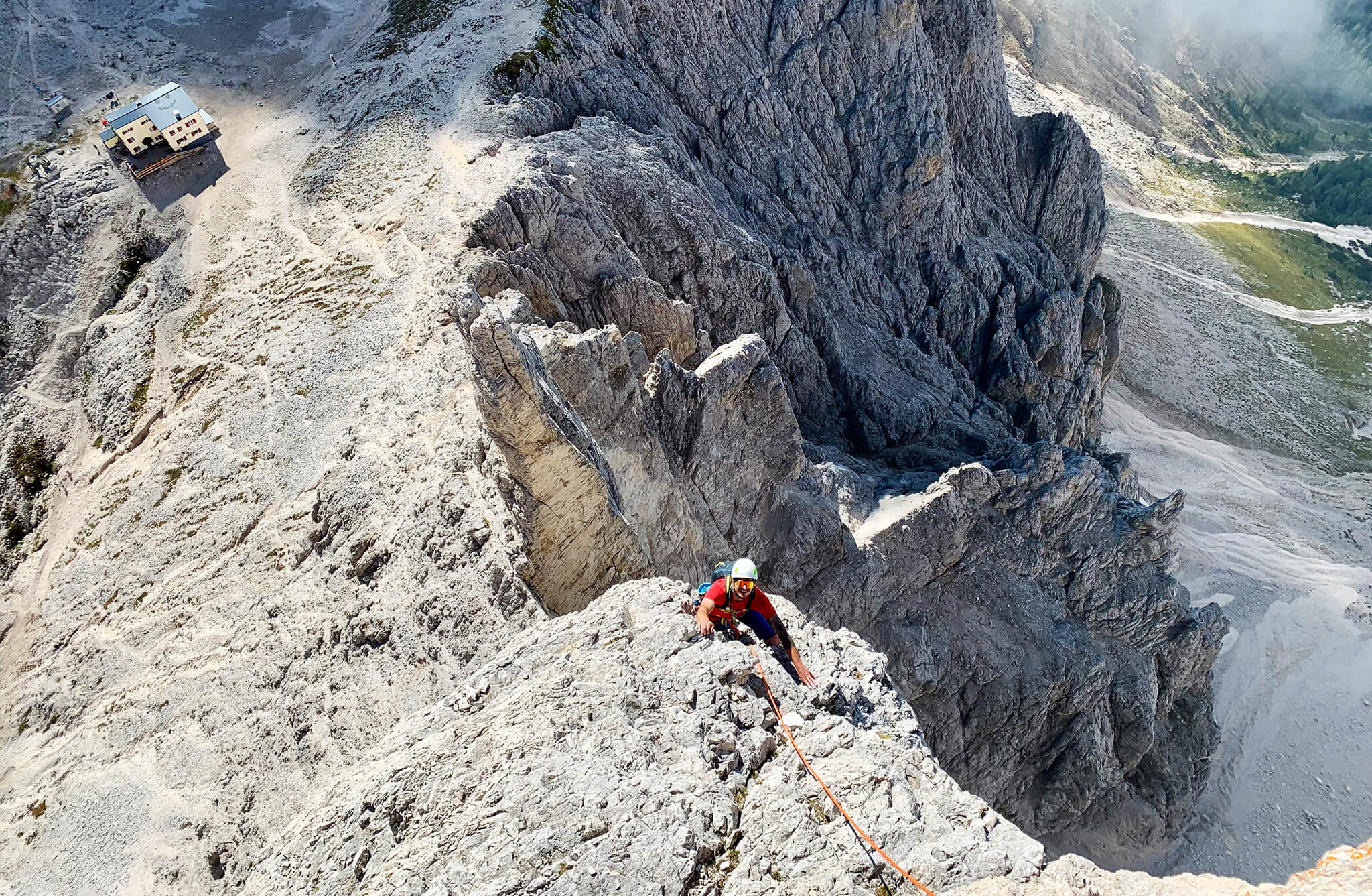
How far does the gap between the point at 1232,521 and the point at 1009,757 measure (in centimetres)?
5014

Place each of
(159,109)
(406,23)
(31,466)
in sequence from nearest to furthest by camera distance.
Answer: (31,466), (159,109), (406,23)

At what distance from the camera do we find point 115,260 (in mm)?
43812

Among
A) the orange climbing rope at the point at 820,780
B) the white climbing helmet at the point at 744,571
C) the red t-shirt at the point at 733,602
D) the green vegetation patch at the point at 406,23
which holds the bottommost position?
the orange climbing rope at the point at 820,780

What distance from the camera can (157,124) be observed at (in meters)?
48.0

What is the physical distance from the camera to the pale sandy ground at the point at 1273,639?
51125mm

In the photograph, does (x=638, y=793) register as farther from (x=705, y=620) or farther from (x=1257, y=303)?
(x=1257, y=303)

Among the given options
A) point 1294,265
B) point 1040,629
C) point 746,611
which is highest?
point 746,611

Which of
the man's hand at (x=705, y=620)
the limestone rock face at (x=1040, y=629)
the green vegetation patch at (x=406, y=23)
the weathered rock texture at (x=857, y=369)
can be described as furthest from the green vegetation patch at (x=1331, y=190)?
the man's hand at (x=705, y=620)

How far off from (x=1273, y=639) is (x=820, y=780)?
6911cm

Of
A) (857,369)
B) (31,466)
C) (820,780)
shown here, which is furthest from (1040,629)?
Answer: (31,466)

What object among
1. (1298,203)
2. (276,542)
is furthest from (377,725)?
A: (1298,203)

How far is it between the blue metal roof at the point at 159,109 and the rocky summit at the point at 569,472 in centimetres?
319

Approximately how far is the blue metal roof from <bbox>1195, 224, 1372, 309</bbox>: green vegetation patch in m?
139

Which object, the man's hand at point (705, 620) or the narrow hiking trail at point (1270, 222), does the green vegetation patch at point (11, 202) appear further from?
the narrow hiking trail at point (1270, 222)
